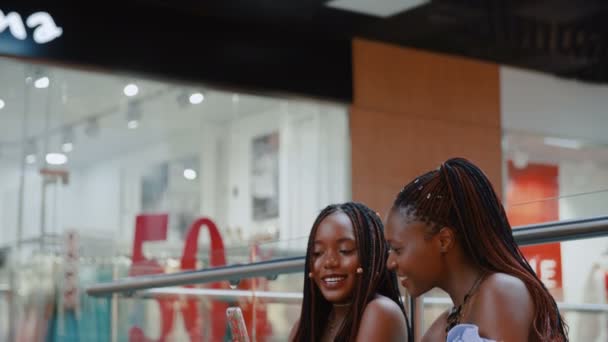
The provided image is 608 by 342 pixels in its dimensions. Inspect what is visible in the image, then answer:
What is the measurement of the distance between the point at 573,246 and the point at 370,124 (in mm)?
6613

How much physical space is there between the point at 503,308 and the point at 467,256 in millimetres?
125

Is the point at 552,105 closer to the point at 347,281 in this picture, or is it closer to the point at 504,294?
the point at 347,281

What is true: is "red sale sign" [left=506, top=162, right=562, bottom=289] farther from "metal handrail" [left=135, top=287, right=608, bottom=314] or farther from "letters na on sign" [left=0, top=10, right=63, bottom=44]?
"letters na on sign" [left=0, top=10, right=63, bottom=44]

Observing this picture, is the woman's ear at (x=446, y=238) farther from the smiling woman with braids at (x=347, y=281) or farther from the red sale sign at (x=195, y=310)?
the red sale sign at (x=195, y=310)

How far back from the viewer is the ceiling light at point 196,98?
324 inches

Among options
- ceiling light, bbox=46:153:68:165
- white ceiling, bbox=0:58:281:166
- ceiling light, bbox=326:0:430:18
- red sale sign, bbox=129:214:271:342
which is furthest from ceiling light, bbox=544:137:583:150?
red sale sign, bbox=129:214:271:342

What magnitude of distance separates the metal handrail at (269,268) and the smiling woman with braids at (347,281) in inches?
13.3

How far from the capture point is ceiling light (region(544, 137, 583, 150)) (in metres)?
9.88

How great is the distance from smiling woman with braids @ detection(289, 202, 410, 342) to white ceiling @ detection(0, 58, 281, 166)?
546 centimetres

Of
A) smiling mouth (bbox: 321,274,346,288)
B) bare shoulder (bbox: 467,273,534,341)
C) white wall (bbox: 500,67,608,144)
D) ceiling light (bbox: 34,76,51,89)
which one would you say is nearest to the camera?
bare shoulder (bbox: 467,273,534,341)

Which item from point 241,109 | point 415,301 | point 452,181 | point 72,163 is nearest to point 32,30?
point 72,163

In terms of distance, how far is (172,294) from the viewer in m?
4.01

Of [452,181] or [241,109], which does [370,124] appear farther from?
[452,181]

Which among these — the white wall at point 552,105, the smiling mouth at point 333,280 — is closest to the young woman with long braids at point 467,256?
the smiling mouth at point 333,280
